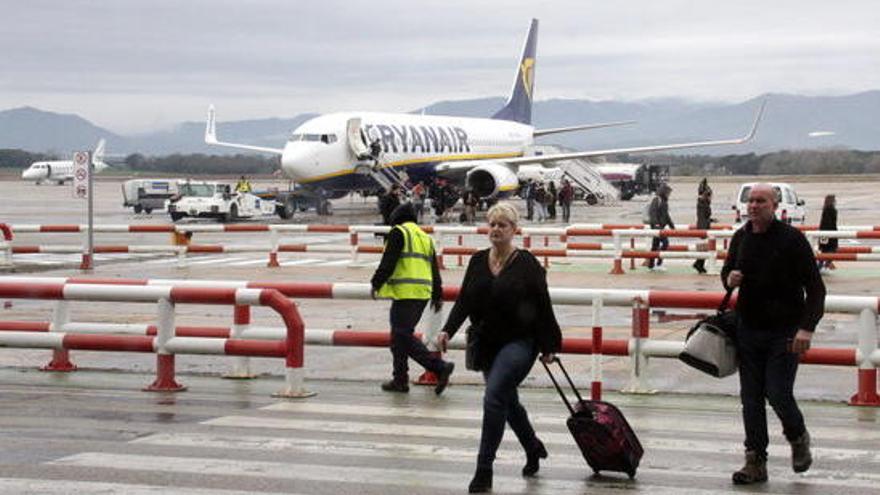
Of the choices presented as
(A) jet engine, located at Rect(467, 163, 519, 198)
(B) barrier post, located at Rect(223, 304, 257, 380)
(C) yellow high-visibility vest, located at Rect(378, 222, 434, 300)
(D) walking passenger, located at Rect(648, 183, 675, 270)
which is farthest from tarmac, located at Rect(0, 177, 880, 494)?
(A) jet engine, located at Rect(467, 163, 519, 198)

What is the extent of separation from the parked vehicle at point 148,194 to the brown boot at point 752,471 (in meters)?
54.3

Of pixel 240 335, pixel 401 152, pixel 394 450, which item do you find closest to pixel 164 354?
pixel 240 335

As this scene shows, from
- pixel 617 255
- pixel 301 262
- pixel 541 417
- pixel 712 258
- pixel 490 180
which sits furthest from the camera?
pixel 490 180

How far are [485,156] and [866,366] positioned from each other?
52.0 meters

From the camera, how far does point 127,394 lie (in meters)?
13.2

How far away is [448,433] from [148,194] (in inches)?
2091

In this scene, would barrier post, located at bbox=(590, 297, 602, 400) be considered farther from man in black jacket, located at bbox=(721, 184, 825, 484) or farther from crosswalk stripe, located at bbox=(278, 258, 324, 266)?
crosswalk stripe, located at bbox=(278, 258, 324, 266)

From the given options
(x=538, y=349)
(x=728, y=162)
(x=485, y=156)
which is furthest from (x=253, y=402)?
(x=728, y=162)

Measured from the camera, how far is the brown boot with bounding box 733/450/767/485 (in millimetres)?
9125

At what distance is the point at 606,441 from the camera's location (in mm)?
9195

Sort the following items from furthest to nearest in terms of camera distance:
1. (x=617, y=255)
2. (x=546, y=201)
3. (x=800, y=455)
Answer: (x=546, y=201)
(x=617, y=255)
(x=800, y=455)

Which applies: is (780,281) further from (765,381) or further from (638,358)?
(638,358)

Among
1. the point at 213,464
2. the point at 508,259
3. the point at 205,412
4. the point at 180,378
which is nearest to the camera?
the point at 508,259

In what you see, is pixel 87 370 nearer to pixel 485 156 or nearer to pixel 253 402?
pixel 253 402
